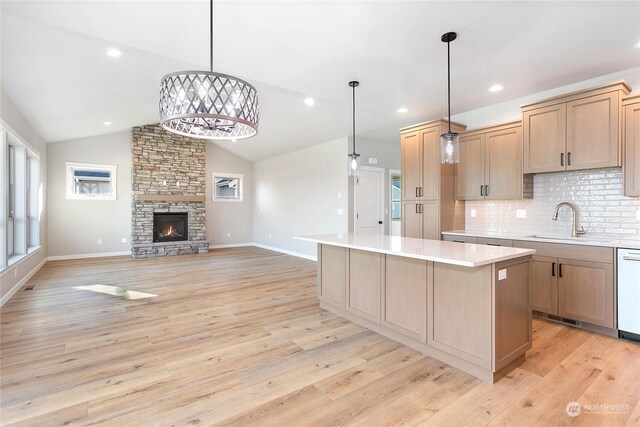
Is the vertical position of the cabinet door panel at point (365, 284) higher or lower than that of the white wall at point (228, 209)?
lower

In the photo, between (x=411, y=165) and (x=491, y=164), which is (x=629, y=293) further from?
(x=411, y=165)

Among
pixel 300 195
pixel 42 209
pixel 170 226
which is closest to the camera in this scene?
pixel 42 209

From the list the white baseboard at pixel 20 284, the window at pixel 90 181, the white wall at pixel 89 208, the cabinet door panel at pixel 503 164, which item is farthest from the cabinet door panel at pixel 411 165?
the window at pixel 90 181

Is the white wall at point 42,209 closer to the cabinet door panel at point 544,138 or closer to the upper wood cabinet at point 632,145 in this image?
the cabinet door panel at point 544,138

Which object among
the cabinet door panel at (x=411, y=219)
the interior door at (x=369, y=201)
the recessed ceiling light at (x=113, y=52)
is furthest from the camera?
the interior door at (x=369, y=201)

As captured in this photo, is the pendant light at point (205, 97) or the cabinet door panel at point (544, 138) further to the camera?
the cabinet door panel at point (544, 138)

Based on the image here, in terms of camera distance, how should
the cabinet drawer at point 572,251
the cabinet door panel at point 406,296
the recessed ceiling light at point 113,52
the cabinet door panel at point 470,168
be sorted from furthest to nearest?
the cabinet door panel at point 470,168 → the recessed ceiling light at point 113,52 → the cabinet drawer at point 572,251 → the cabinet door panel at point 406,296

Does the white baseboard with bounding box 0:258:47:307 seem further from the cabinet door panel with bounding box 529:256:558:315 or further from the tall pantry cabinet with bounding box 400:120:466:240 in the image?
the cabinet door panel with bounding box 529:256:558:315

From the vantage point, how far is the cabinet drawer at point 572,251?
9.77 ft

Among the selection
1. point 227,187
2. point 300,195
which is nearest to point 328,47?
point 300,195

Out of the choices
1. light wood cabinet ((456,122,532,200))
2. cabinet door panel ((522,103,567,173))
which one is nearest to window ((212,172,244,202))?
light wood cabinet ((456,122,532,200))

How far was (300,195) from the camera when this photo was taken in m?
7.98

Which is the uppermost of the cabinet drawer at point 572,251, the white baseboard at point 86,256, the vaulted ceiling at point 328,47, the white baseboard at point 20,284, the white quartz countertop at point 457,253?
the vaulted ceiling at point 328,47

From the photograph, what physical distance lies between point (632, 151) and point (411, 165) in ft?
→ 7.99
